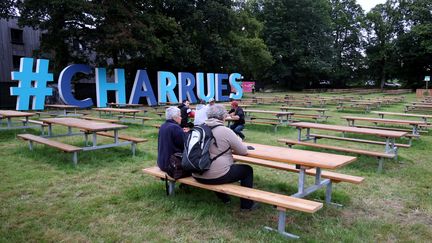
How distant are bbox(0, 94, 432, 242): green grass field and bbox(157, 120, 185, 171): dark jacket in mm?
562

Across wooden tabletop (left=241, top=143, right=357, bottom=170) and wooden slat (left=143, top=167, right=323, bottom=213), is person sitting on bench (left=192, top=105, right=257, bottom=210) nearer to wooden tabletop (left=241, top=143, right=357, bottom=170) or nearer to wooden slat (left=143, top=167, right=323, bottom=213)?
wooden slat (left=143, top=167, right=323, bottom=213)

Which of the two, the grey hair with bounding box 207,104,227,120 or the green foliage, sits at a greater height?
the green foliage

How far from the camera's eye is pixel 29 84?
53.0 feet

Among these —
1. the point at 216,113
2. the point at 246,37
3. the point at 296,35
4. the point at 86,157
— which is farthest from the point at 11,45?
the point at 216,113

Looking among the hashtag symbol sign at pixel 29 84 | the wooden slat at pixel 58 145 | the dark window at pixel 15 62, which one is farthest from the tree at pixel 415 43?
the wooden slat at pixel 58 145

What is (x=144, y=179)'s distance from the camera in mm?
5773

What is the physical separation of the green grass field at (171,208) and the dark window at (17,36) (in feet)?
94.4

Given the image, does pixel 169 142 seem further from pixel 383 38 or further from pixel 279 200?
pixel 383 38

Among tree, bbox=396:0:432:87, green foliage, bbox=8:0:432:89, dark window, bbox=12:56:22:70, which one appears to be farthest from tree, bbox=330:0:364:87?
dark window, bbox=12:56:22:70

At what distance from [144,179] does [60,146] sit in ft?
6.80

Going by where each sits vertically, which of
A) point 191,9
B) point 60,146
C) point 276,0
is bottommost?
point 60,146

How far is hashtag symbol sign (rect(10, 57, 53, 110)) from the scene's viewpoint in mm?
15695

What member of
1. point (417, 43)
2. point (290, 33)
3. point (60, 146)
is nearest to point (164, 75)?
point (60, 146)

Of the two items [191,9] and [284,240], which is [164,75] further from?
[284,240]
